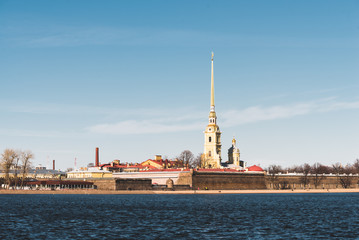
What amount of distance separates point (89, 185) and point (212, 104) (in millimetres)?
59976

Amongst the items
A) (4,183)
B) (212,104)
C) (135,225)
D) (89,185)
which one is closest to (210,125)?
(212,104)

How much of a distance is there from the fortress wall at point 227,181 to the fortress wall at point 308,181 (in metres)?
3.86

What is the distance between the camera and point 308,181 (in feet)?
564

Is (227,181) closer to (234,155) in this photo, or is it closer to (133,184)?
(133,184)

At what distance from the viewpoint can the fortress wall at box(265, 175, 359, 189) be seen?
162875 millimetres

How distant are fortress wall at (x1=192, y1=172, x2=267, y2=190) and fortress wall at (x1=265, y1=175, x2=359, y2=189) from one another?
3.86 m

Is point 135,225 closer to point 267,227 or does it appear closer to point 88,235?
point 88,235

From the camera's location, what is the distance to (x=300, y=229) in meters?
45.9

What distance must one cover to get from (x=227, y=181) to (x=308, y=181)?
34.7 metres

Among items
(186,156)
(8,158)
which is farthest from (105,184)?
→ (186,156)

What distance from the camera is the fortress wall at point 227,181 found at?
14412cm

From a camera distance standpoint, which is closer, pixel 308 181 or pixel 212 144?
pixel 308 181

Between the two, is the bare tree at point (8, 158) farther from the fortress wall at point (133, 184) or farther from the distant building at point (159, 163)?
the distant building at point (159, 163)

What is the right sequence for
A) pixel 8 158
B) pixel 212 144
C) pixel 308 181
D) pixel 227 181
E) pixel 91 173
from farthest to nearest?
pixel 212 144 < pixel 308 181 < pixel 91 173 < pixel 227 181 < pixel 8 158
